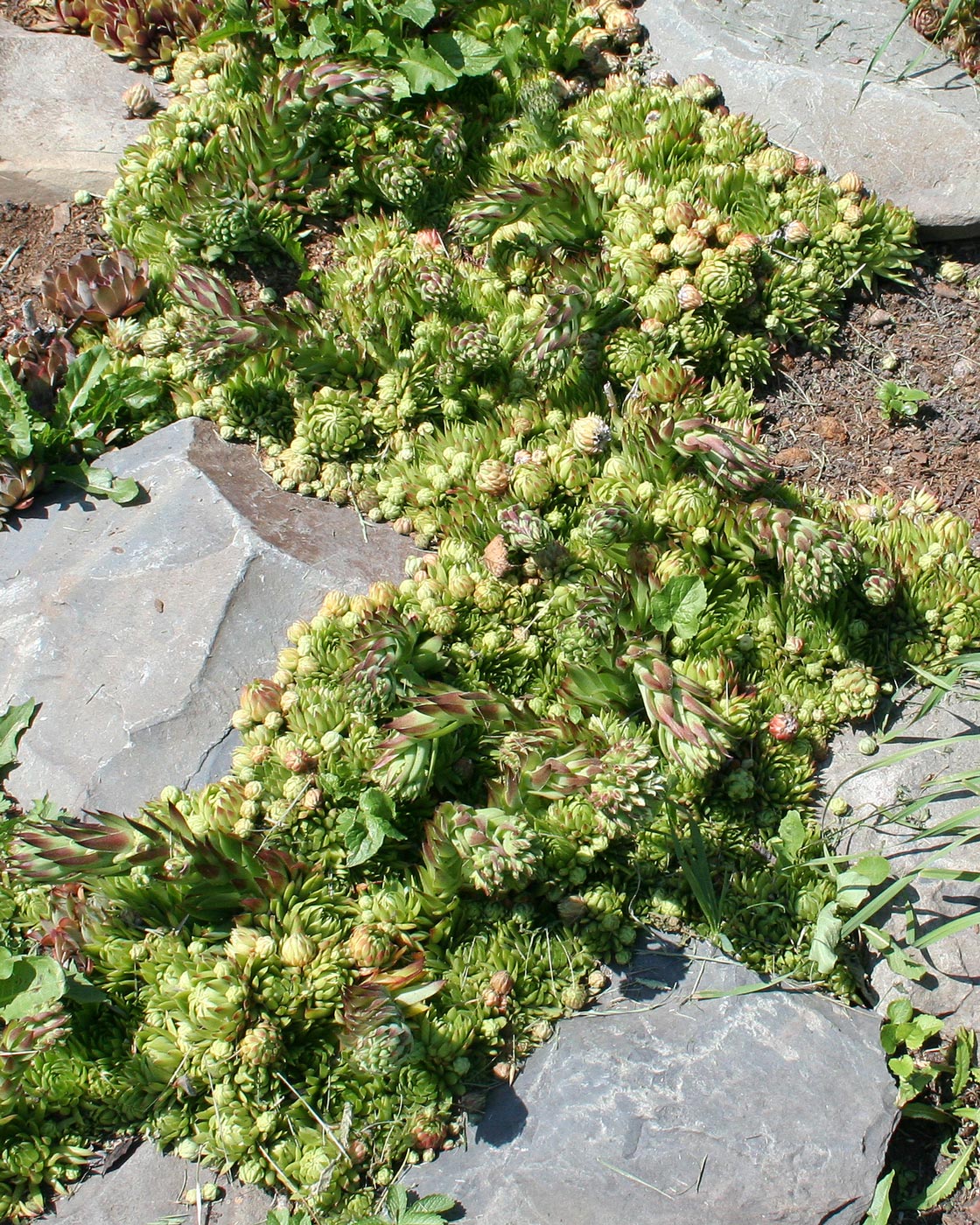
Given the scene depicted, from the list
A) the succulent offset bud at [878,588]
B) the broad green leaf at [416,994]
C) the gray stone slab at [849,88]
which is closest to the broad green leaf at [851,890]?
the succulent offset bud at [878,588]

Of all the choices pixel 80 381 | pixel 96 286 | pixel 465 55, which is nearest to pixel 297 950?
pixel 80 381

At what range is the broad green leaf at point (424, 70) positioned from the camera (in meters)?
5.09

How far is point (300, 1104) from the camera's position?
3334 millimetres

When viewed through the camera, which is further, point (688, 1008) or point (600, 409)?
point (600, 409)

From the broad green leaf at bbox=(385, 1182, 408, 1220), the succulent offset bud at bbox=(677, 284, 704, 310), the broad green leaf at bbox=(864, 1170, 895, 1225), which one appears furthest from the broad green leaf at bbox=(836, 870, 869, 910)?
the succulent offset bud at bbox=(677, 284, 704, 310)

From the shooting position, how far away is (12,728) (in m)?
3.85

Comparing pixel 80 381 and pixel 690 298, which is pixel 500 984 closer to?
pixel 690 298

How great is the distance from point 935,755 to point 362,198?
3.93m

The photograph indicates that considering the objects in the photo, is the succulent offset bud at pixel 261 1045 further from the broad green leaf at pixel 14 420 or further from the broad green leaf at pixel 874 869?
the broad green leaf at pixel 14 420

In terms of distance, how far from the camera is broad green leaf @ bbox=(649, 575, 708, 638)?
390 cm

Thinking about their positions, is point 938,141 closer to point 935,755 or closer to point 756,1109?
point 935,755

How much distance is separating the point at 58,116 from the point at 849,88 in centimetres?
439

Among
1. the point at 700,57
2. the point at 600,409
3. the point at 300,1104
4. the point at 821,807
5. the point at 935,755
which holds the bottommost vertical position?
the point at 300,1104

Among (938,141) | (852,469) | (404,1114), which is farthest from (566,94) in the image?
(404,1114)
